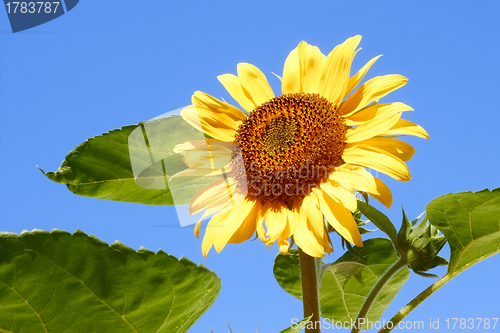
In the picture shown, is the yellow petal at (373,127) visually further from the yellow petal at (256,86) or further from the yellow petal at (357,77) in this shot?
the yellow petal at (256,86)

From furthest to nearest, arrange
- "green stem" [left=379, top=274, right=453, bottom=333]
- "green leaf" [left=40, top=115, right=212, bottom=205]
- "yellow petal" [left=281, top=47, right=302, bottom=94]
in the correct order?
"yellow petal" [left=281, top=47, right=302, bottom=94], "green leaf" [left=40, top=115, right=212, bottom=205], "green stem" [left=379, top=274, right=453, bottom=333]

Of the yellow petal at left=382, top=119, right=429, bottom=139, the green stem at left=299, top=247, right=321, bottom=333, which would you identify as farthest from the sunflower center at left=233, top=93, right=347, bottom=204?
the green stem at left=299, top=247, right=321, bottom=333

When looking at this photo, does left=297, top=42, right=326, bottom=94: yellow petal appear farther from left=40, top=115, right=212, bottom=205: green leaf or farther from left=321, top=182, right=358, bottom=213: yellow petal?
left=40, top=115, right=212, bottom=205: green leaf

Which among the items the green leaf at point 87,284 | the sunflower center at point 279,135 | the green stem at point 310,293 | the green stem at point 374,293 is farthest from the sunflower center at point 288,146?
the green leaf at point 87,284

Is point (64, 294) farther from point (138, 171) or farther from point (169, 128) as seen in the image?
point (169, 128)

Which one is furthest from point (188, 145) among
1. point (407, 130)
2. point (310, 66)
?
point (407, 130)

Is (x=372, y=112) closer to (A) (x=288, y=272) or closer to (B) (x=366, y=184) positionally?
(B) (x=366, y=184)

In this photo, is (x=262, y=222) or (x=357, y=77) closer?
(x=262, y=222)
